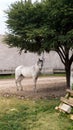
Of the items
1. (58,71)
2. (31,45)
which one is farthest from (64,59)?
(58,71)

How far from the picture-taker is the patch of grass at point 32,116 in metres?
9.50

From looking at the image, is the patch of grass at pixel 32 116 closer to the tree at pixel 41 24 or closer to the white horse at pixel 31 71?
the tree at pixel 41 24

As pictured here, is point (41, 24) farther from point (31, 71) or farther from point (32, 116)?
point (32, 116)

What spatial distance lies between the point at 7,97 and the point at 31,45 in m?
2.82

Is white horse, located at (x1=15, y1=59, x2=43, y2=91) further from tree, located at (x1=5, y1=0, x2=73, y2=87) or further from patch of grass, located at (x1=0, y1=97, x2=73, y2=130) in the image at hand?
patch of grass, located at (x1=0, y1=97, x2=73, y2=130)

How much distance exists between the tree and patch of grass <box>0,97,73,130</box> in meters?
2.43

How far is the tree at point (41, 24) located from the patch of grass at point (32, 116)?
243cm

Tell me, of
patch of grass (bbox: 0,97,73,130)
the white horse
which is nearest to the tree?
A: the white horse

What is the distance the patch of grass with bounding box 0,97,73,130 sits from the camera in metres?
9.50

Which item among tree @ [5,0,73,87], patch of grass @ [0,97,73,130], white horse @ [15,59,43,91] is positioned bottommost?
patch of grass @ [0,97,73,130]

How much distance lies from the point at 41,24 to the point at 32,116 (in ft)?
15.6

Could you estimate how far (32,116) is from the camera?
10.5 m

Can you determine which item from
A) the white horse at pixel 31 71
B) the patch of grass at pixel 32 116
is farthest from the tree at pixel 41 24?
the patch of grass at pixel 32 116

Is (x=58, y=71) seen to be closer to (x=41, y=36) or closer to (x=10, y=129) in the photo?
(x=41, y=36)
